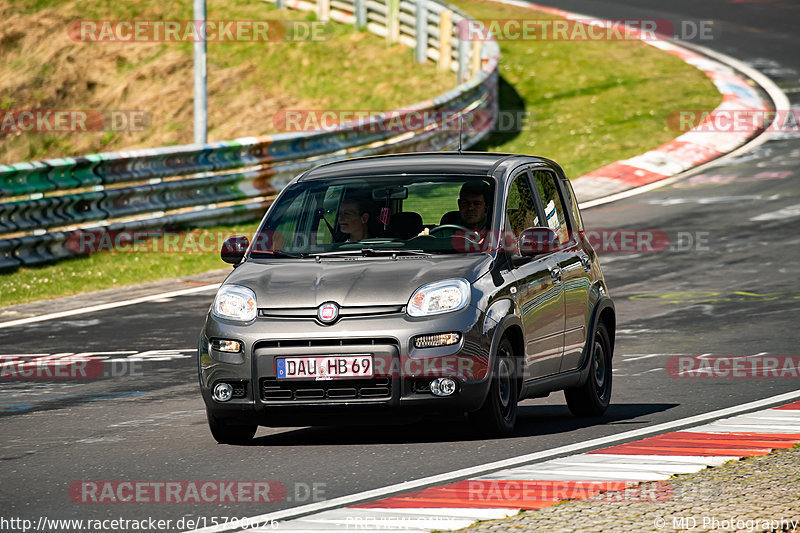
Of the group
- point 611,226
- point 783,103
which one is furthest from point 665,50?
point 611,226

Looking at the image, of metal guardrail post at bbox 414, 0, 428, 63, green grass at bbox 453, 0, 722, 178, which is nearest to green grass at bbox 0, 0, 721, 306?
green grass at bbox 453, 0, 722, 178

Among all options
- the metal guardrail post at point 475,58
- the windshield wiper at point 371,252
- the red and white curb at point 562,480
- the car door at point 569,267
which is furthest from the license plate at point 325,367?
the metal guardrail post at point 475,58

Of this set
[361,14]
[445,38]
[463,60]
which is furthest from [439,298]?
[361,14]

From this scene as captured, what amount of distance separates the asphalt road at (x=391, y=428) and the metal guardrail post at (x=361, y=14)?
44.0 ft

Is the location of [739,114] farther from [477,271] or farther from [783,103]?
[477,271]

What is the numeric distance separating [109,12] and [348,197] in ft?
97.3

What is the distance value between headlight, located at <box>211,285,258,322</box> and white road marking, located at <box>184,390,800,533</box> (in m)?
1.60

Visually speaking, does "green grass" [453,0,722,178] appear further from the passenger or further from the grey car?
the passenger

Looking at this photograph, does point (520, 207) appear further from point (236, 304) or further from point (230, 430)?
point (230, 430)

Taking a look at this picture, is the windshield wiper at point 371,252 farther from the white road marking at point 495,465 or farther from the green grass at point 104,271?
the green grass at point 104,271

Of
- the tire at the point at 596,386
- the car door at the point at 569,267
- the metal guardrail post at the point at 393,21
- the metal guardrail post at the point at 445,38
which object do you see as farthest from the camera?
the metal guardrail post at the point at 393,21

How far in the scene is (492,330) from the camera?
818 cm

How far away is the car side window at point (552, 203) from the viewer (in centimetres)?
958

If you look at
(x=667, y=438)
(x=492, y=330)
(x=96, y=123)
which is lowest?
(x=96, y=123)
